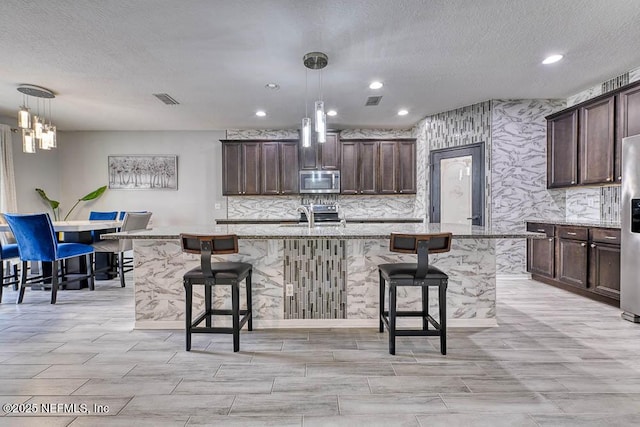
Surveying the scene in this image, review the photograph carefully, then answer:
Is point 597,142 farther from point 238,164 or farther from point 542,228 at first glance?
point 238,164

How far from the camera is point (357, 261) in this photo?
2838 mm

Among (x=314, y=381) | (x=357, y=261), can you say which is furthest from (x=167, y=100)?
(x=314, y=381)

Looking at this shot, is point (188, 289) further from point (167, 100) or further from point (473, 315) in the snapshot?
point (167, 100)

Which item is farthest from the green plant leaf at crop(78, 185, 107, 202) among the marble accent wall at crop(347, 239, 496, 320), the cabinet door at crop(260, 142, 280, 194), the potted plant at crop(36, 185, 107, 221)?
the marble accent wall at crop(347, 239, 496, 320)

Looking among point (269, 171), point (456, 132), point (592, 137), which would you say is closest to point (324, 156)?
point (269, 171)

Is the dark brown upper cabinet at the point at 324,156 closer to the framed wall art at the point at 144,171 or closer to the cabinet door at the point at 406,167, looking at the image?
the cabinet door at the point at 406,167

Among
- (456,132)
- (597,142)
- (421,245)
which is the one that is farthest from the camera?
(456,132)

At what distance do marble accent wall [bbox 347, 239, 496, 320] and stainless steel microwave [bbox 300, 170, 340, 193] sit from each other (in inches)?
114

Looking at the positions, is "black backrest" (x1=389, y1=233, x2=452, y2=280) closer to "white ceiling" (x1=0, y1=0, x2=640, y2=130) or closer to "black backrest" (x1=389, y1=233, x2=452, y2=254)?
"black backrest" (x1=389, y1=233, x2=452, y2=254)

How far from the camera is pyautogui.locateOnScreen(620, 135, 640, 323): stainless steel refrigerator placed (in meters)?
2.84

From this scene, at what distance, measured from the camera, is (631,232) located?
290 centimetres

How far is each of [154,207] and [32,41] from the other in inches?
148

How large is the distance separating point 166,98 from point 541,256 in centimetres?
529

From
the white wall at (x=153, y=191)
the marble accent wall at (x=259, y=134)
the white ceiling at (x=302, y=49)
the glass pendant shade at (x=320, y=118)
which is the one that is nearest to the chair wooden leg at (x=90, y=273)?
the white wall at (x=153, y=191)
